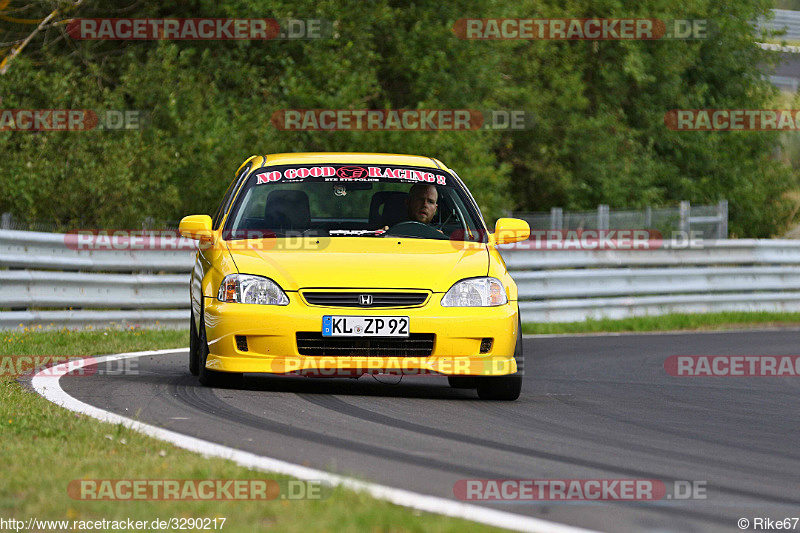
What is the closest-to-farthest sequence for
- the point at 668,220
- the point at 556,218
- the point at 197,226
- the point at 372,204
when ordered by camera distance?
1. the point at 197,226
2. the point at 372,204
3. the point at 556,218
4. the point at 668,220

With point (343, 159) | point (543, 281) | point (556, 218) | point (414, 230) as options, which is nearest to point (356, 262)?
point (414, 230)

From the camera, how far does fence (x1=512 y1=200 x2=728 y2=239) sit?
2248 cm

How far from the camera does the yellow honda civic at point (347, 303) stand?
784 cm

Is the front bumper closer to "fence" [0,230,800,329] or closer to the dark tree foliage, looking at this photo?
"fence" [0,230,800,329]

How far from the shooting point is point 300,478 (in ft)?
16.6

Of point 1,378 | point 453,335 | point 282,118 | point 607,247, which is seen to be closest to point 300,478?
point 453,335

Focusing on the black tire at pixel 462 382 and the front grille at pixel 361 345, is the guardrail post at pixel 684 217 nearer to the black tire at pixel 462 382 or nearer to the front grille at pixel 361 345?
the black tire at pixel 462 382

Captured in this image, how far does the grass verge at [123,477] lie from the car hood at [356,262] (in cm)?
163

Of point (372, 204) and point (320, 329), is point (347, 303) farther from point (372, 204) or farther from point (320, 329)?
point (372, 204)

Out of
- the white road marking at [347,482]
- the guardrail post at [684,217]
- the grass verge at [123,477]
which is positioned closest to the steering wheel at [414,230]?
the white road marking at [347,482]

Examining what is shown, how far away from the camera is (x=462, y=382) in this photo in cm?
908

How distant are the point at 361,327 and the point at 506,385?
113 cm

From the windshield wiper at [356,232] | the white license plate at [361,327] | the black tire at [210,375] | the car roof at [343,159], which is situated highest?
the car roof at [343,159]

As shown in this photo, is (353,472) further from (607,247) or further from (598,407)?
(607,247)
